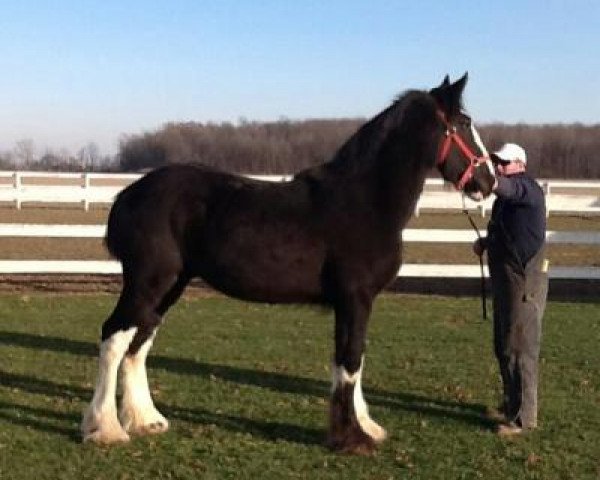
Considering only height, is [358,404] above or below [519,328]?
below

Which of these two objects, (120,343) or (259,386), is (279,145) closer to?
(259,386)

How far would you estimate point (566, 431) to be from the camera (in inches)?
249

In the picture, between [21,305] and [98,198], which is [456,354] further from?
[98,198]

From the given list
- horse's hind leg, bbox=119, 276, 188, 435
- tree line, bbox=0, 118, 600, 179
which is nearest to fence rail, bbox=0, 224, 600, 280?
horse's hind leg, bbox=119, 276, 188, 435

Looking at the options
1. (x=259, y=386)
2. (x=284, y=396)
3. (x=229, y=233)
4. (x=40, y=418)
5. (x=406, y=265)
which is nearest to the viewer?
(x=229, y=233)

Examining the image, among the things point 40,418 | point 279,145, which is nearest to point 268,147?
point 279,145

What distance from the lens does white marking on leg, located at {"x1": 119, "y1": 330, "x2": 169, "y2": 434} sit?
→ 6.12 m

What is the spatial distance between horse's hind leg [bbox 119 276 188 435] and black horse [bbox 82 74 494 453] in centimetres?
4

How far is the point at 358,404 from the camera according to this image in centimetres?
605

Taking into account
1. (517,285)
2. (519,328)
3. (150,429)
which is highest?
(517,285)

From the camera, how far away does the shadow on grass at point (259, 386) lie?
6316 mm

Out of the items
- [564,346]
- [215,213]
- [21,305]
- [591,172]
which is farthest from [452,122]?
[591,172]

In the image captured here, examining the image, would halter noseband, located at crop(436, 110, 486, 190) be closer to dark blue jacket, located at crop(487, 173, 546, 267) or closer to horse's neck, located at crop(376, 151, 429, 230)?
horse's neck, located at crop(376, 151, 429, 230)

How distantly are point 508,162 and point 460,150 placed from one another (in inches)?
22.5
